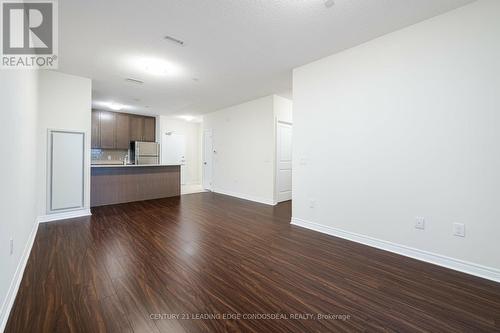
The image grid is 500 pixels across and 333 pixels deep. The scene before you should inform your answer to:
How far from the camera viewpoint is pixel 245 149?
19.6ft

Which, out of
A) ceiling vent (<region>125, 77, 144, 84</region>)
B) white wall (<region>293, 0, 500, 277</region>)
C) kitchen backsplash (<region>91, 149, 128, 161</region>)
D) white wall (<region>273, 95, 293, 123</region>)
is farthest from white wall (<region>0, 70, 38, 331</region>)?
kitchen backsplash (<region>91, 149, 128, 161</region>)

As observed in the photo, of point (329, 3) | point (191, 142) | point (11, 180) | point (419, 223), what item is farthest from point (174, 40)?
point (191, 142)

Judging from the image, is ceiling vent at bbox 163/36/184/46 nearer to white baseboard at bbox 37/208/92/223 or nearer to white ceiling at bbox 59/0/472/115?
white ceiling at bbox 59/0/472/115

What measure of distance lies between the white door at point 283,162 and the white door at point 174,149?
14.9ft

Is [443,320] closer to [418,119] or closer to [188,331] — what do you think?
[188,331]

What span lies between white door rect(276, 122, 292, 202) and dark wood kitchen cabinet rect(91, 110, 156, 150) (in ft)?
17.7

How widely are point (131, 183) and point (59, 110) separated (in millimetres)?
2271

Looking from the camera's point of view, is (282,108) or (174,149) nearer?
(282,108)

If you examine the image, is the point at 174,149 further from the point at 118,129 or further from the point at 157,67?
the point at 157,67

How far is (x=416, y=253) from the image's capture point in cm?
243

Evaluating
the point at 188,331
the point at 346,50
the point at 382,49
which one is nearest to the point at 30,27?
the point at 188,331

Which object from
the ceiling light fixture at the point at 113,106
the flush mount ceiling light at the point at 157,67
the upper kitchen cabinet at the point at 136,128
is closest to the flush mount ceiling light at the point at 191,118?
the upper kitchen cabinet at the point at 136,128

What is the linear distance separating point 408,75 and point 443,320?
249 cm

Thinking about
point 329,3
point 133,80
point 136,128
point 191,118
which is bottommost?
point 136,128
